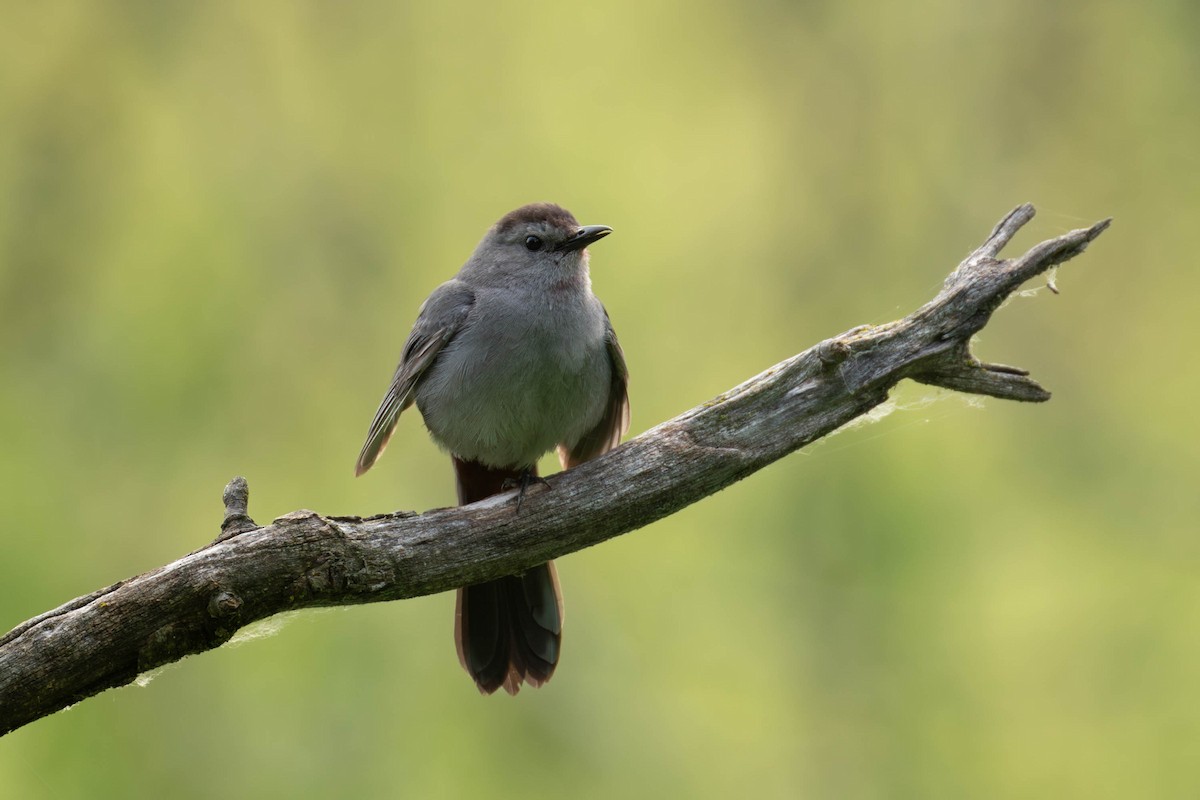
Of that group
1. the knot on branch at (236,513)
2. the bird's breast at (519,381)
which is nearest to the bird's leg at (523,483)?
the bird's breast at (519,381)

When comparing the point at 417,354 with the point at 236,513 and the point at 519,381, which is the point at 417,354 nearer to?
the point at 519,381

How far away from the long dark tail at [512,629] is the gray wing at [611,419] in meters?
0.31

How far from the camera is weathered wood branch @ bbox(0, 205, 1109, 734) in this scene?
2.90 m

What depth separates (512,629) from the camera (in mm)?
4055

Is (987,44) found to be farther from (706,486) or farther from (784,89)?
(706,486)

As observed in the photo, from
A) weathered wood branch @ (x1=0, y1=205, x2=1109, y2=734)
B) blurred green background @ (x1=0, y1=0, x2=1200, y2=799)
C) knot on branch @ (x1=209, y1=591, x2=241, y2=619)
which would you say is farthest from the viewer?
blurred green background @ (x1=0, y1=0, x2=1200, y2=799)

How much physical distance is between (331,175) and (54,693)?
410 centimetres

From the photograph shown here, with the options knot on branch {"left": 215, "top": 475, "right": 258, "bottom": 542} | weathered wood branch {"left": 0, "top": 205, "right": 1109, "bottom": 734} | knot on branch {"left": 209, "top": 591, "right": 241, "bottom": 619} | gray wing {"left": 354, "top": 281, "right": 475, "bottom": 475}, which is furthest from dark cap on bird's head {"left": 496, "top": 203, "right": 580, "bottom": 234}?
knot on branch {"left": 209, "top": 591, "right": 241, "bottom": 619}

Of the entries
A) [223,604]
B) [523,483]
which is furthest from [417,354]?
[223,604]

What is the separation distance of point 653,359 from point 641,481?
2.91m

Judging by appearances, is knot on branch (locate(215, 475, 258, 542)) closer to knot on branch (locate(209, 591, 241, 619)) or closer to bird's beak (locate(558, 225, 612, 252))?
knot on branch (locate(209, 591, 241, 619))

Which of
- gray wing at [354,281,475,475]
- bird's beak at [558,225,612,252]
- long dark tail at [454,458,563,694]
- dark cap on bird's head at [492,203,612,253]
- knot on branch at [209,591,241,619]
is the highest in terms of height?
dark cap on bird's head at [492,203,612,253]

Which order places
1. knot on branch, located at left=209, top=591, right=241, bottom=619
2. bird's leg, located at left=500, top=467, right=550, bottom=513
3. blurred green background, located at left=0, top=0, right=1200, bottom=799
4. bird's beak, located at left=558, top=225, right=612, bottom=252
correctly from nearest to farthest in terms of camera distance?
knot on branch, located at left=209, top=591, right=241, bottom=619, bird's leg, located at left=500, top=467, right=550, bottom=513, bird's beak, located at left=558, top=225, right=612, bottom=252, blurred green background, located at left=0, top=0, right=1200, bottom=799

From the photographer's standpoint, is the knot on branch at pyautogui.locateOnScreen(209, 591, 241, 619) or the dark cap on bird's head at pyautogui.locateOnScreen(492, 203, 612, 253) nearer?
the knot on branch at pyautogui.locateOnScreen(209, 591, 241, 619)
